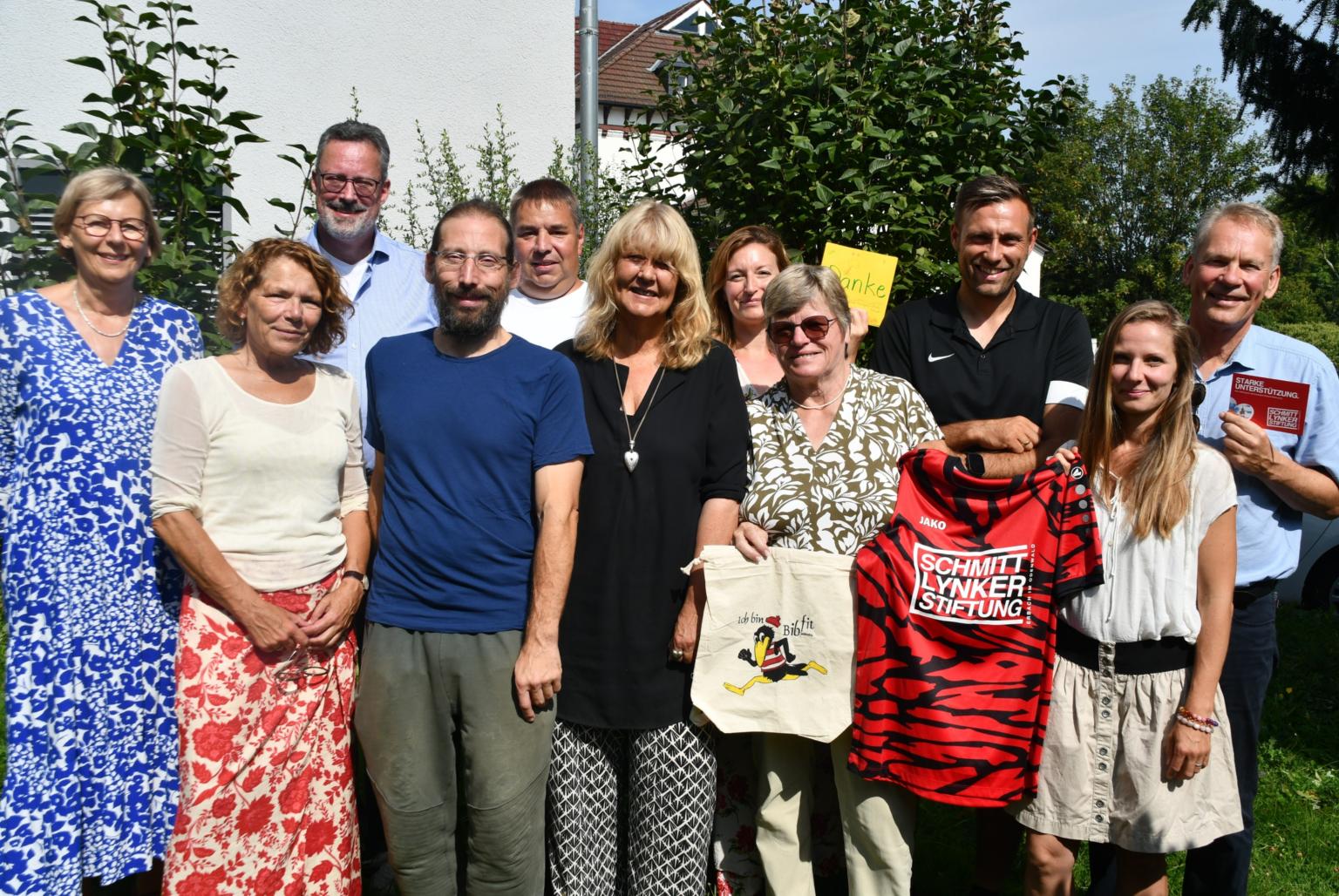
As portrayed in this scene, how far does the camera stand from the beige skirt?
9.34 feet

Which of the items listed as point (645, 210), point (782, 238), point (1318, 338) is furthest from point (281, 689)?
point (1318, 338)

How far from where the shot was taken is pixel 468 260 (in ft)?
9.94

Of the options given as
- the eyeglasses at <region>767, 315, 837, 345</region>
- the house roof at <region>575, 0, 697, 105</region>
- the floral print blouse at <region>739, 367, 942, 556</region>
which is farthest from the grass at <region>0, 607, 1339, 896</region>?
the house roof at <region>575, 0, 697, 105</region>

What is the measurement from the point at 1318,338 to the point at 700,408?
30.5 meters

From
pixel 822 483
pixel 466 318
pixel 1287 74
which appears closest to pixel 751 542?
pixel 822 483

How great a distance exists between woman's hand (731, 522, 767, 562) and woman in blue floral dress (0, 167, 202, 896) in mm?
1873

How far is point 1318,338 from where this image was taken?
27.7 meters

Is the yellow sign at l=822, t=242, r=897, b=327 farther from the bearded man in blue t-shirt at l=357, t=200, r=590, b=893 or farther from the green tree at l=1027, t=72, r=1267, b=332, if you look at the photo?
the green tree at l=1027, t=72, r=1267, b=332

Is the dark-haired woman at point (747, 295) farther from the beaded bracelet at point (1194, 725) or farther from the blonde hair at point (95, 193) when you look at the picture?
the blonde hair at point (95, 193)

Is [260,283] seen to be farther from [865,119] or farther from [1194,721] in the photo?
[1194,721]

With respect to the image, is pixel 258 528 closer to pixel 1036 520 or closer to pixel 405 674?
pixel 405 674

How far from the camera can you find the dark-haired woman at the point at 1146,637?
2828 mm

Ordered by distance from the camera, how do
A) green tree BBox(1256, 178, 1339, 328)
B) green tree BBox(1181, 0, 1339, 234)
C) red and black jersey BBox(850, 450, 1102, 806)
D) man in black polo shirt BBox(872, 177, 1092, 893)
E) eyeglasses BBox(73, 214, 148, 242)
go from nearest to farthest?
red and black jersey BBox(850, 450, 1102, 806)
eyeglasses BBox(73, 214, 148, 242)
man in black polo shirt BBox(872, 177, 1092, 893)
green tree BBox(1181, 0, 1339, 234)
green tree BBox(1256, 178, 1339, 328)

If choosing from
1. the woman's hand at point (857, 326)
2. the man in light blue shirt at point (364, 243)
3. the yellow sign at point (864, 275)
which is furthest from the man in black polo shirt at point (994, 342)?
the man in light blue shirt at point (364, 243)
